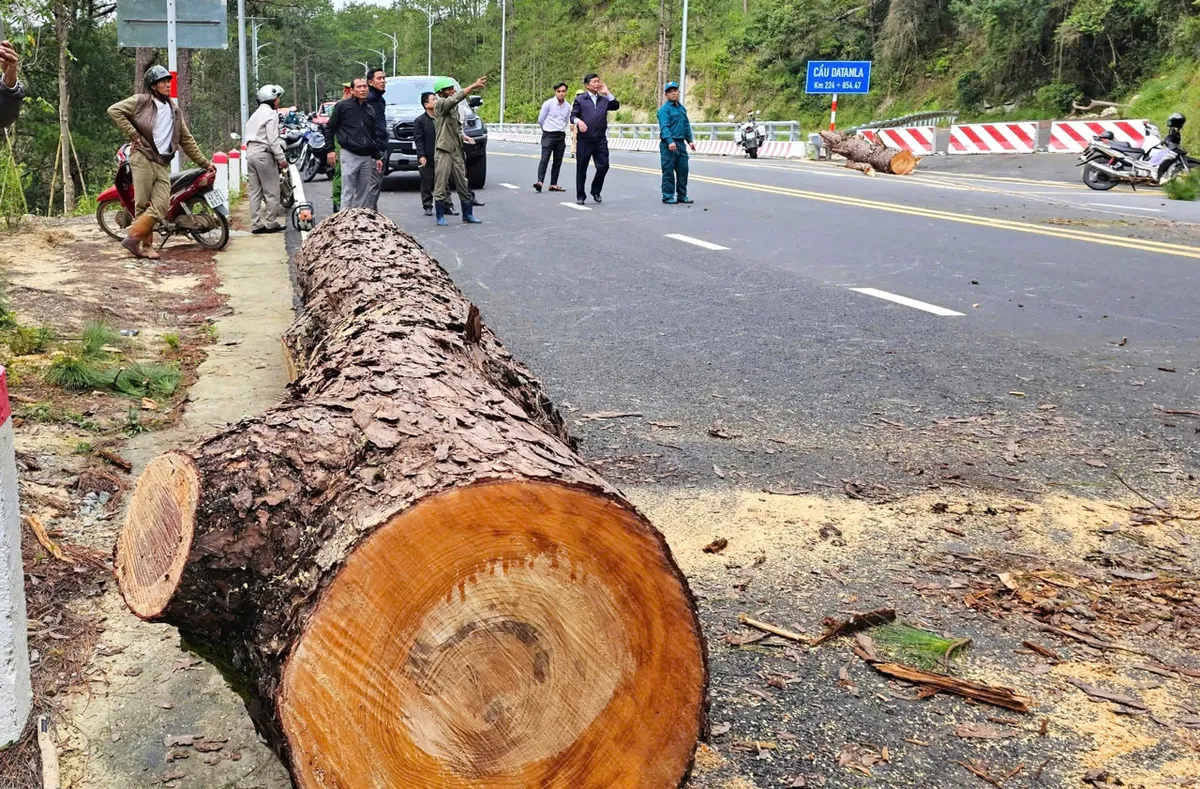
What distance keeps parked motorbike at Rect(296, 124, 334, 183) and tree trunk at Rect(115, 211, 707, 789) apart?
751 inches

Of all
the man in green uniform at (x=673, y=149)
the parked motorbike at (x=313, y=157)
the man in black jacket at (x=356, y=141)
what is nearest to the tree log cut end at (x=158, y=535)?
the man in black jacket at (x=356, y=141)

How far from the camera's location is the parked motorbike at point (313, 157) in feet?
67.6

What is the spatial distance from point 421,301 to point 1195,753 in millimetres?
2740

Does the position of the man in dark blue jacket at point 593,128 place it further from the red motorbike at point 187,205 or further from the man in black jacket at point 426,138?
the red motorbike at point 187,205

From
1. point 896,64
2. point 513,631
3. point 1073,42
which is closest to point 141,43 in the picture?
point 513,631

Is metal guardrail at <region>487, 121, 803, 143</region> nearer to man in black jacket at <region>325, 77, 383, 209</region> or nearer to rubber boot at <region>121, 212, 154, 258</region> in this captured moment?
man in black jacket at <region>325, 77, 383, 209</region>

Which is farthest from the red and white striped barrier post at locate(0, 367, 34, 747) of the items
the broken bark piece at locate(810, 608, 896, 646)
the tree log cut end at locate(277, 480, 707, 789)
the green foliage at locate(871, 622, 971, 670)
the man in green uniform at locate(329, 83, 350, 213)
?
the man in green uniform at locate(329, 83, 350, 213)

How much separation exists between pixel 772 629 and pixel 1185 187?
1620 cm

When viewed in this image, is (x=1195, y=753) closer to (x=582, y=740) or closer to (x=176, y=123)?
(x=582, y=740)

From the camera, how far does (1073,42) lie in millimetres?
30516

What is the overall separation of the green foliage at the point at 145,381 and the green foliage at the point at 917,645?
4015 mm

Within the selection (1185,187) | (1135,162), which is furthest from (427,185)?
Answer: (1135,162)

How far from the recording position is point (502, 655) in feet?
6.84

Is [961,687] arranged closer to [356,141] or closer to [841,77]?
[356,141]
